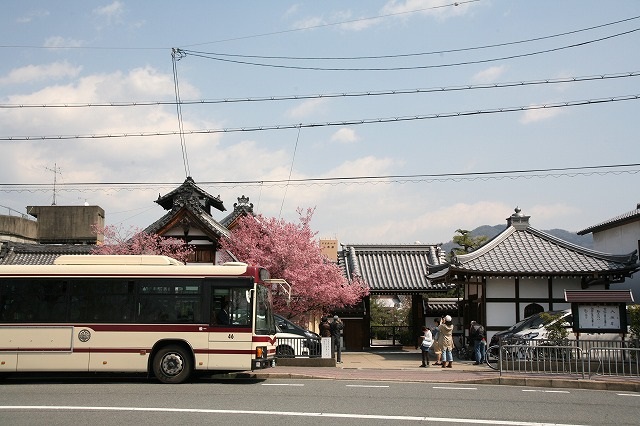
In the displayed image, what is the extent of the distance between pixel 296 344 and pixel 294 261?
6.40 m

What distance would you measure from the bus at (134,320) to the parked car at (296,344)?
5453 millimetres

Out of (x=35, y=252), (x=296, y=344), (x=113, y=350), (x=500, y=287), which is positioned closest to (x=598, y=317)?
(x=500, y=287)

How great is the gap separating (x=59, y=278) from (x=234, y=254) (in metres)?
14.0

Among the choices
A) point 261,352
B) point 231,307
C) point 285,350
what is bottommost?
point 285,350

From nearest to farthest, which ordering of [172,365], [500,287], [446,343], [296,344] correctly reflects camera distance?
[172,365]
[446,343]
[296,344]
[500,287]

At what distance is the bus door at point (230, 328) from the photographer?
1692 centimetres

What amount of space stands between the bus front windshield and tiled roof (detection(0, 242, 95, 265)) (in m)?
21.6

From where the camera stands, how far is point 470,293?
30.7 meters

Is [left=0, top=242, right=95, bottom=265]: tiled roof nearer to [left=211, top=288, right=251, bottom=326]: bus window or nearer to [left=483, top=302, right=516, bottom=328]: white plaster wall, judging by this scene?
[left=483, top=302, right=516, bottom=328]: white plaster wall

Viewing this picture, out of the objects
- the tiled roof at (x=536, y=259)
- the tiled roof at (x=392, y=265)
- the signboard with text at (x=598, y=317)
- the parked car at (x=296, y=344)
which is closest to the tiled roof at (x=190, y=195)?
the tiled roof at (x=392, y=265)

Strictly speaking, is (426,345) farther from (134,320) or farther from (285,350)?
(134,320)

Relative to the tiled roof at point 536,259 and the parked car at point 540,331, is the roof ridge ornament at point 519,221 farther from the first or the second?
the parked car at point 540,331

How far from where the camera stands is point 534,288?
27.3m

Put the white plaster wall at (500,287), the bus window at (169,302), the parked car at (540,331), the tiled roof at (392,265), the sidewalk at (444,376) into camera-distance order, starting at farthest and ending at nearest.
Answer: the tiled roof at (392,265), the white plaster wall at (500,287), the parked car at (540,331), the sidewalk at (444,376), the bus window at (169,302)
